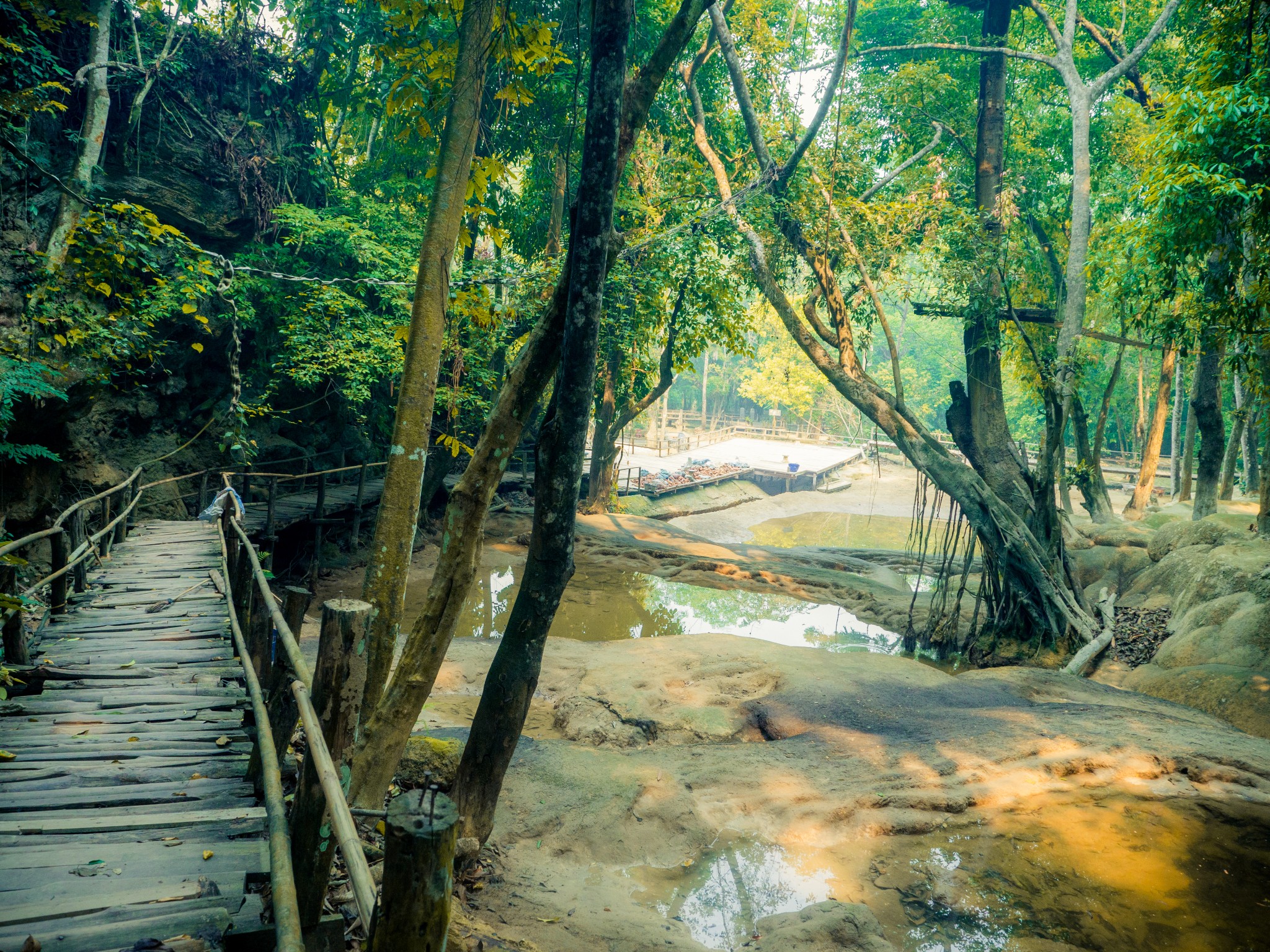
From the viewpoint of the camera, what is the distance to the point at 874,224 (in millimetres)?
13094

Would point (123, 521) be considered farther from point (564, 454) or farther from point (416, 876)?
point (416, 876)

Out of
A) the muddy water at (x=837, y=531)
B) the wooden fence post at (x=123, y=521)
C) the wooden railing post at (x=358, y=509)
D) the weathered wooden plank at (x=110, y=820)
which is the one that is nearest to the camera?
the weathered wooden plank at (x=110, y=820)

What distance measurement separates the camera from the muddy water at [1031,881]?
15.2 ft

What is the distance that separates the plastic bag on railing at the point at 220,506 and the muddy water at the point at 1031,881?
22.4ft

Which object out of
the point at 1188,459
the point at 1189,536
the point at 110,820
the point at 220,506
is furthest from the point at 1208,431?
the point at 220,506

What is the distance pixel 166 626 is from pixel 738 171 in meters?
15.6

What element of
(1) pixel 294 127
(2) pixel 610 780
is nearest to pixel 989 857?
(2) pixel 610 780

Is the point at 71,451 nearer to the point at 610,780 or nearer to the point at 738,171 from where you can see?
the point at 610,780

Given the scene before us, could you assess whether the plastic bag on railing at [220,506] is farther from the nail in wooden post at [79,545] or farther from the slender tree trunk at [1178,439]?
the slender tree trunk at [1178,439]

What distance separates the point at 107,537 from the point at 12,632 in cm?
484

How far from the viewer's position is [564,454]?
15.3 ft

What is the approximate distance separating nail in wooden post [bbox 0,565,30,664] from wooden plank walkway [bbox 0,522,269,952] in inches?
11.0

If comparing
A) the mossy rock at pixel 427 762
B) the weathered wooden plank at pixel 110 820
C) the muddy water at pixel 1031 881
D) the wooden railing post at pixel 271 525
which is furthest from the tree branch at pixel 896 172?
the weathered wooden plank at pixel 110 820

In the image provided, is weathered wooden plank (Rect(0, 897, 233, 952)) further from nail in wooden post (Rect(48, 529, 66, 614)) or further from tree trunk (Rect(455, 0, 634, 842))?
nail in wooden post (Rect(48, 529, 66, 614))
